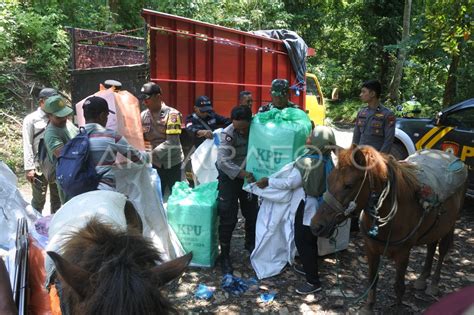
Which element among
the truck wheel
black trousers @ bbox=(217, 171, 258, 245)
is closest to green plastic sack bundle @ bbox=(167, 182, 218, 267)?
black trousers @ bbox=(217, 171, 258, 245)

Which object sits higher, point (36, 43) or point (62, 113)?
point (36, 43)

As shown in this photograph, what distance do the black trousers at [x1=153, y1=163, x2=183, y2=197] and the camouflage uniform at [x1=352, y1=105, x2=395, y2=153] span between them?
7.28ft

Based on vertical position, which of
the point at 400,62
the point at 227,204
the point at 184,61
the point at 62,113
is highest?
the point at 400,62

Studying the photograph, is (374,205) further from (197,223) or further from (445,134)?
(445,134)

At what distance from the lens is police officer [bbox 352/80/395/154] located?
4234mm

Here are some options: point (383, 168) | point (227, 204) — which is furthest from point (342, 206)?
point (227, 204)

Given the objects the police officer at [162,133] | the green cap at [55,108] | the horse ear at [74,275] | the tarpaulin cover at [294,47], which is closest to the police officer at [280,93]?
the police officer at [162,133]

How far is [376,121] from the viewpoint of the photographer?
14.1 ft

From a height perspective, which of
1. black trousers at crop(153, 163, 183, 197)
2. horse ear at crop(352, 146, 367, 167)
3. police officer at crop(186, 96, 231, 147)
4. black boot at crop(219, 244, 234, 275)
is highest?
police officer at crop(186, 96, 231, 147)

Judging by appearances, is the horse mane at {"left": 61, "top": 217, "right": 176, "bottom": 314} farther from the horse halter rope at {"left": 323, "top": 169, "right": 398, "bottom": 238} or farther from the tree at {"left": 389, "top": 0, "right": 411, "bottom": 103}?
the tree at {"left": 389, "top": 0, "right": 411, "bottom": 103}

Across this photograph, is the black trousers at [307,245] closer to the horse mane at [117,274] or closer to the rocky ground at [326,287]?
the rocky ground at [326,287]

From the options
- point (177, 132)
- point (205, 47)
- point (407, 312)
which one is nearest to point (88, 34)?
point (205, 47)

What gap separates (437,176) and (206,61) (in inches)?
166

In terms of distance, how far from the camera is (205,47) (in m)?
6.29
